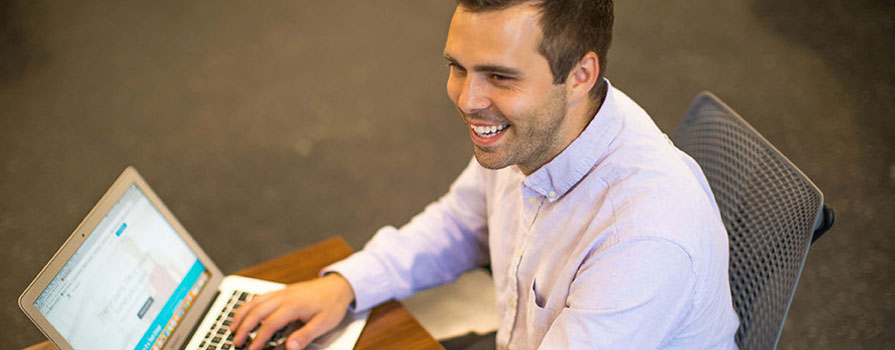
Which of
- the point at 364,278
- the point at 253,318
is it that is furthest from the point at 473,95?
the point at 253,318

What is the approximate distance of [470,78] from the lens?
1104 millimetres

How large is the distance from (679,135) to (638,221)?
0.53 meters

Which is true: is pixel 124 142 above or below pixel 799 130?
above

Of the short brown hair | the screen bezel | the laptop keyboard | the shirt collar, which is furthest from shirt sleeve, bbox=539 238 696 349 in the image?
the screen bezel

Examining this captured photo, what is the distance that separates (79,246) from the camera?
1.06 m

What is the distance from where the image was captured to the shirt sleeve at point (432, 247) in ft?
4.55

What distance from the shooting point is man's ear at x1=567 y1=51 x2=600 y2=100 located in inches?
43.3

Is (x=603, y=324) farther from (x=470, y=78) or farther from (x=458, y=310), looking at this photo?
(x=458, y=310)

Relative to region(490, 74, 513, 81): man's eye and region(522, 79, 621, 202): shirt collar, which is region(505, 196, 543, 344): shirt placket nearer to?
region(522, 79, 621, 202): shirt collar

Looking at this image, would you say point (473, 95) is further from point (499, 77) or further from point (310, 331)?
point (310, 331)

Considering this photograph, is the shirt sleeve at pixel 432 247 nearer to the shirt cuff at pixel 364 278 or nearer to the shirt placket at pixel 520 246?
the shirt cuff at pixel 364 278

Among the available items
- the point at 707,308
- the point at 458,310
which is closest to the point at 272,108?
the point at 458,310

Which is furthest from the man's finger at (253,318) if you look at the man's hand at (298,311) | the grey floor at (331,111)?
the grey floor at (331,111)

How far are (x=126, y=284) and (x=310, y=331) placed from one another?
31 cm
